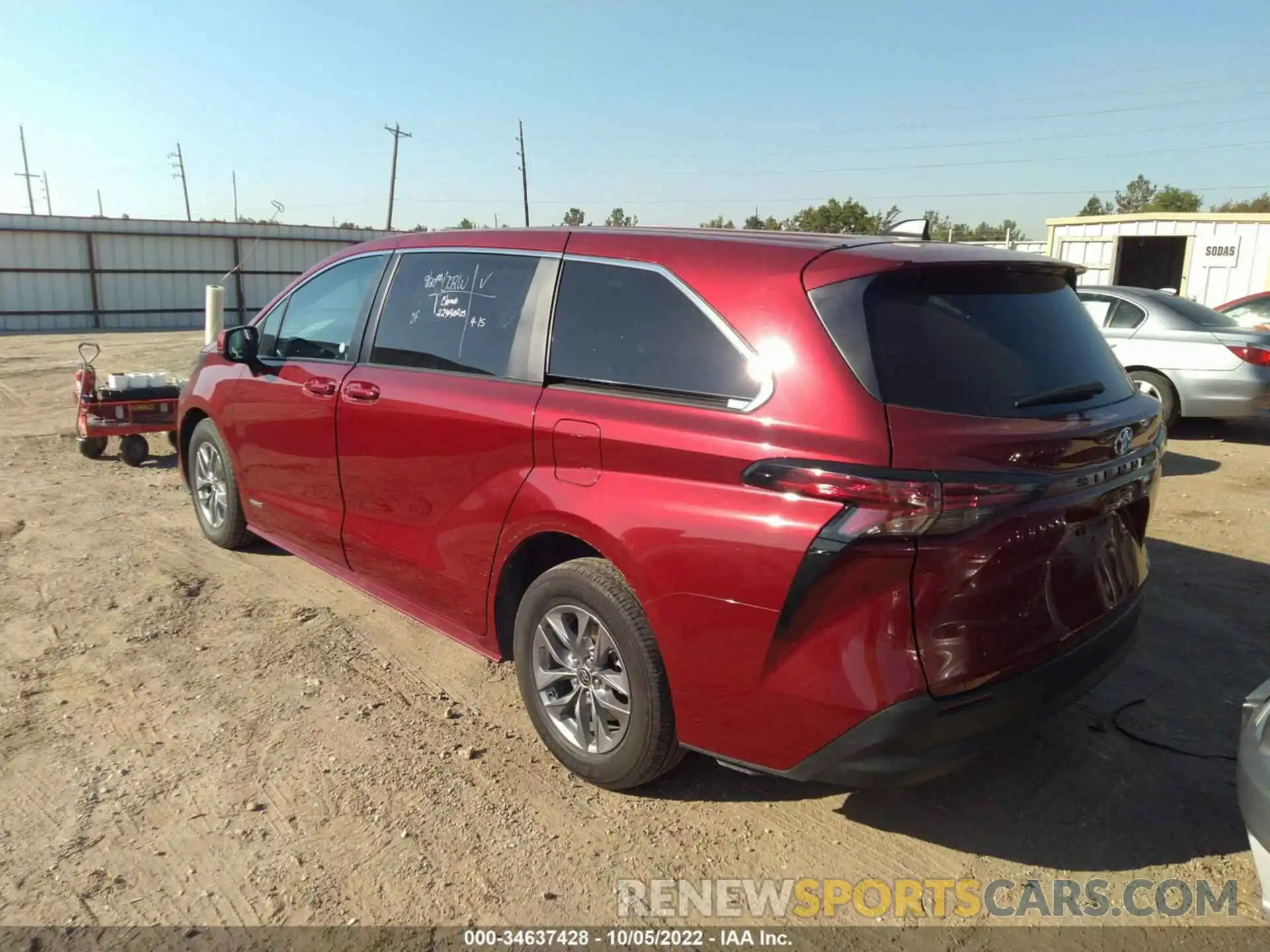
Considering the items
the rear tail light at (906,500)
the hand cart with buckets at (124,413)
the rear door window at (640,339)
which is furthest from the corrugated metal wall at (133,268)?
the rear tail light at (906,500)

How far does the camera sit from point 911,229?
3.87 metres

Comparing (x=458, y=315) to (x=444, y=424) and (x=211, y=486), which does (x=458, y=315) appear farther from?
(x=211, y=486)

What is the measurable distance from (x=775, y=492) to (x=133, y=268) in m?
27.2

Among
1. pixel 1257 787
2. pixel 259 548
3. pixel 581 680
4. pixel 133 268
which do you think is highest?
pixel 133 268

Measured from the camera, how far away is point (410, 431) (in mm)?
3752

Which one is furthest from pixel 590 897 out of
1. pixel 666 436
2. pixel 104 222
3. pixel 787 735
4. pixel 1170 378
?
pixel 104 222

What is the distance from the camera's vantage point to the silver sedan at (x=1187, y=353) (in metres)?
8.95

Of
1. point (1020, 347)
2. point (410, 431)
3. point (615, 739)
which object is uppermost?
point (1020, 347)

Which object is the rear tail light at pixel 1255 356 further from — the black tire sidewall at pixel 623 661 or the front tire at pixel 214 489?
the front tire at pixel 214 489

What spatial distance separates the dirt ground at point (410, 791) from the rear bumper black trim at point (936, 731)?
45 cm

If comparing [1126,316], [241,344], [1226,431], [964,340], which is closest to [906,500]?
[964,340]

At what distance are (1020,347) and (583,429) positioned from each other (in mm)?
1397

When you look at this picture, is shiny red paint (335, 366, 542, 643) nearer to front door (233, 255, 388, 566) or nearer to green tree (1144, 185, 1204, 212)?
front door (233, 255, 388, 566)

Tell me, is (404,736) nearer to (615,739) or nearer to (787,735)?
(615,739)
